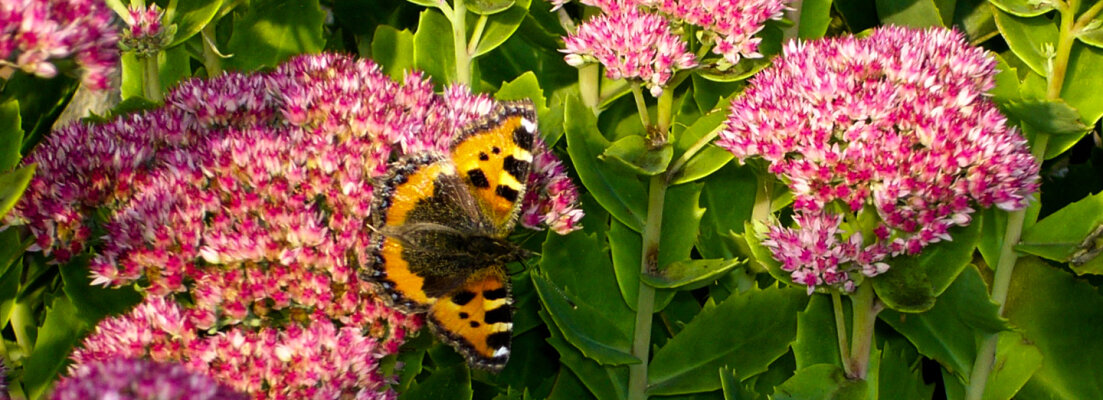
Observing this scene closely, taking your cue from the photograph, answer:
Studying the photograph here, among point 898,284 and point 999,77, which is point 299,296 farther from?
point 999,77

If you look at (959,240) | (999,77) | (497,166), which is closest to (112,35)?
(497,166)

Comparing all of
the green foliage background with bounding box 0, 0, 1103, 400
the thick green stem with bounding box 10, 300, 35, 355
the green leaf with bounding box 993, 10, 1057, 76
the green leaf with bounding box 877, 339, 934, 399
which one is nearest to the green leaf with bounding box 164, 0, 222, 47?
the green foliage background with bounding box 0, 0, 1103, 400

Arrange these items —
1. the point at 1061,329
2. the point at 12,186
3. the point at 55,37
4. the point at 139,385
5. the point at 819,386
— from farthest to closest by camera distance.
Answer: the point at 1061,329, the point at 819,386, the point at 12,186, the point at 55,37, the point at 139,385

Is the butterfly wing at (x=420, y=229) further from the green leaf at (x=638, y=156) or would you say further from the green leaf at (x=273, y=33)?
the green leaf at (x=273, y=33)

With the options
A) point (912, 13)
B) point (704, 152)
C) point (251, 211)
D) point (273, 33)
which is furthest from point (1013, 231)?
point (273, 33)

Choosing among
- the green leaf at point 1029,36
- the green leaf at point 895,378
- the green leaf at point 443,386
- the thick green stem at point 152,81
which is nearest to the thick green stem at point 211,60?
the thick green stem at point 152,81

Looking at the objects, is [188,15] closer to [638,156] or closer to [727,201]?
[638,156]
